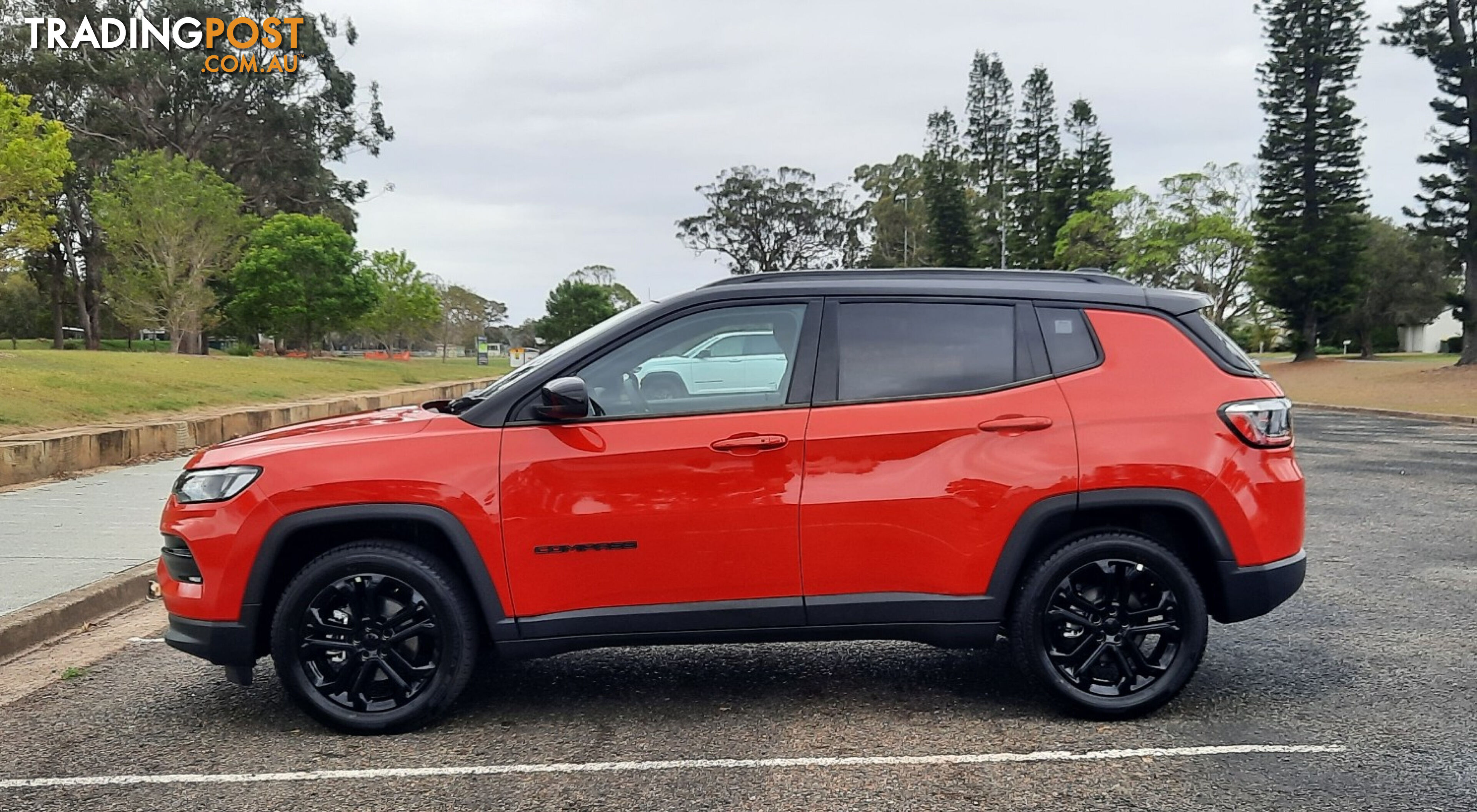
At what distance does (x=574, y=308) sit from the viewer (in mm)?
128750

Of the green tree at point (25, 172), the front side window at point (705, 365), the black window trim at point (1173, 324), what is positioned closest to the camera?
the front side window at point (705, 365)

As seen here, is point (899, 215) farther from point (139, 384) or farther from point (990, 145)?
point (139, 384)

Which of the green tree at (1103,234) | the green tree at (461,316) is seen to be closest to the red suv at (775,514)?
the green tree at (1103,234)

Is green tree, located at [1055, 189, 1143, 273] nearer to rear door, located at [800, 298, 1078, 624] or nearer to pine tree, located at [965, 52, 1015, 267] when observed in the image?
pine tree, located at [965, 52, 1015, 267]

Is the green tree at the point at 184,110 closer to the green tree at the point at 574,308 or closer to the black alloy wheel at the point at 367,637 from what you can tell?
the black alloy wheel at the point at 367,637

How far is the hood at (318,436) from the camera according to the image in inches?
174

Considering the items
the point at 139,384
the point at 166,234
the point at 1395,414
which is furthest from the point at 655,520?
the point at 166,234

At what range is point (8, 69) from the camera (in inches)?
1927

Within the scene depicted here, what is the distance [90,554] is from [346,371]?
34.1 meters

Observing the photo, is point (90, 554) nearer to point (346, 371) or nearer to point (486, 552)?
point (486, 552)

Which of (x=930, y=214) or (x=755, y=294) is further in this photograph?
(x=930, y=214)

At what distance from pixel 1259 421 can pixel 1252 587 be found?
0.66 meters

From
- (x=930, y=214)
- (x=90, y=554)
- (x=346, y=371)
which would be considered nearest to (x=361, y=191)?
(x=346, y=371)

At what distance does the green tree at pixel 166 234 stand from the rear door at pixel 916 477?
4583 cm
